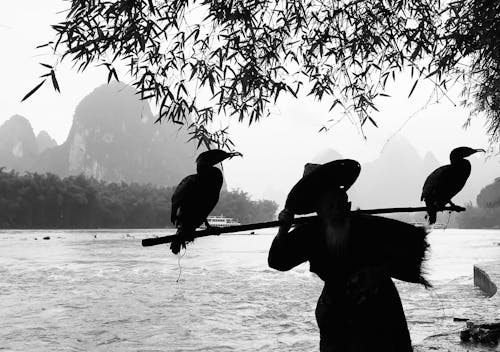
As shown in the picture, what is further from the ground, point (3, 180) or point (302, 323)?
point (3, 180)

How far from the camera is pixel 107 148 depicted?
14475 cm

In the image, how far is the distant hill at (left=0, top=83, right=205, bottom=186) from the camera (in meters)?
141

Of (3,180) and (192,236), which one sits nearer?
(192,236)

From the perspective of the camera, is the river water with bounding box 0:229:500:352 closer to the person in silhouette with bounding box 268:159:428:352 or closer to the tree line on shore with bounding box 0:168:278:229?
the person in silhouette with bounding box 268:159:428:352

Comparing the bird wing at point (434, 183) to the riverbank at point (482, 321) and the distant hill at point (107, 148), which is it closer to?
the riverbank at point (482, 321)

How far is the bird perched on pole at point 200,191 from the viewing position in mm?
3195

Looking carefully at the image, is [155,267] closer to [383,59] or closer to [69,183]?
[383,59]

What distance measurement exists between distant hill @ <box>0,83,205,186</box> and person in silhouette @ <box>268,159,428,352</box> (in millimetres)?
135386

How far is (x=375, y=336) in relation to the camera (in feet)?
8.29

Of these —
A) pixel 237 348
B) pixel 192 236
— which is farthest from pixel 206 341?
pixel 192 236

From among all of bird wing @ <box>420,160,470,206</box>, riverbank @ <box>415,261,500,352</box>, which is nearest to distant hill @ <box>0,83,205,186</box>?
riverbank @ <box>415,261,500,352</box>

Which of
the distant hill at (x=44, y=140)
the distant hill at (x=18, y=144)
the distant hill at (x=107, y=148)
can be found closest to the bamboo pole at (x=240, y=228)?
the distant hill at (x=107, y=148)

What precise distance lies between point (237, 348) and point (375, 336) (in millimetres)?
6295

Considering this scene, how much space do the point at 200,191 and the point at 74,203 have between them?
71727 mm
